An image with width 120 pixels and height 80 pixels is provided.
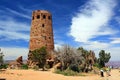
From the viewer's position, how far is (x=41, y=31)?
2416 inches

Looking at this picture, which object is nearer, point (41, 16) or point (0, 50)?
point (0, 50)

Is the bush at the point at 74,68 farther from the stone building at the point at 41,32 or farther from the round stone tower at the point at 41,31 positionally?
the round stone tower at the point at 41,31

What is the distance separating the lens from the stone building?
61.4m

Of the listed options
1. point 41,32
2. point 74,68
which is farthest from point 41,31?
point 74,68

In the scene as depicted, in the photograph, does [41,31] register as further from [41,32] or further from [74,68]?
[74,68]

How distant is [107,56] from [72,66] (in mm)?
24878

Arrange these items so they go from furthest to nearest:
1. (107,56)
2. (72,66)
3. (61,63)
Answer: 1. (107,56)
2. (61,63)
3. (72,66)

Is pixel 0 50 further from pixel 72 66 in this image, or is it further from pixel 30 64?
pixel 30 64

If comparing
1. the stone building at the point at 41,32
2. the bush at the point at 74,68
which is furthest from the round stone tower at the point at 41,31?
the bush at the point at 74,68

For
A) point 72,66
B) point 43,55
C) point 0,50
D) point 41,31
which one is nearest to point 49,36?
point 41,31

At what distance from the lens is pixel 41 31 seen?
61.4 metres

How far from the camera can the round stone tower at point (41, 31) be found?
61.4 meters

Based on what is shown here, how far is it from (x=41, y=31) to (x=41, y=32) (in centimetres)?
27

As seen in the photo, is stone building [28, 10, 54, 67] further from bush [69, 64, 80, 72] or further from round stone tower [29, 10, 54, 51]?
bush [69, 64, 80, 72]
